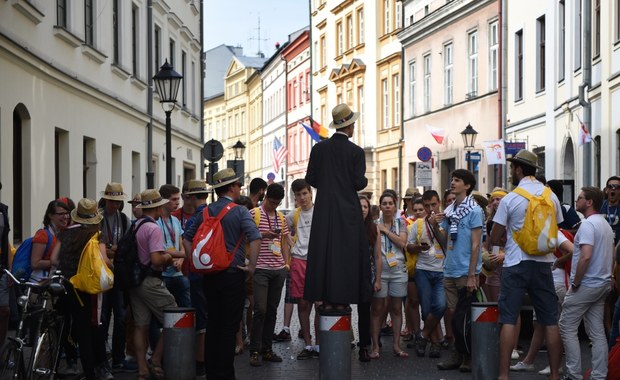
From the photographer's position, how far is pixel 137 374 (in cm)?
1126

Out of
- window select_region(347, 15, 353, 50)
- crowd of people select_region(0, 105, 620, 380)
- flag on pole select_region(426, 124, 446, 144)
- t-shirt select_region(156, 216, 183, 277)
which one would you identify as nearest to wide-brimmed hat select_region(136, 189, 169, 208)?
crowd of people select_region(0, 105, 620, 380)

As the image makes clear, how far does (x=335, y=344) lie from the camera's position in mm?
9180

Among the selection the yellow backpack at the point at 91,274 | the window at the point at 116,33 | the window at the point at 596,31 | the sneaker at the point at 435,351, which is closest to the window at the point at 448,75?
the window at the point at 596,31

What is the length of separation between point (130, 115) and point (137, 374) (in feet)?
48.9

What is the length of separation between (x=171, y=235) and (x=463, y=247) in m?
3.07

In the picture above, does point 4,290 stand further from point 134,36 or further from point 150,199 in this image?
point 134,36

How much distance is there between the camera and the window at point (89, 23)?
2123 cm

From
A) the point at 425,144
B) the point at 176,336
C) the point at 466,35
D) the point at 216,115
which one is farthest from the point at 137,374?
the point at 216,115

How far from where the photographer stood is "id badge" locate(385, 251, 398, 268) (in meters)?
12.8

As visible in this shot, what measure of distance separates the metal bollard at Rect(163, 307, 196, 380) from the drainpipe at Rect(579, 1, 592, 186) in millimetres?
15488

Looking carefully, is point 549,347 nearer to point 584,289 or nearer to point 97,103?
point 584,289

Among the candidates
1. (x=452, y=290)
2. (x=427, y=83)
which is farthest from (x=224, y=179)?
(x=427, y=83)

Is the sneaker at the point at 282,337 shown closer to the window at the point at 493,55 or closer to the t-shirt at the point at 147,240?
the t-shirt at the point at 147,240

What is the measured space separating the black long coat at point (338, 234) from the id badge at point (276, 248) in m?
2.97
